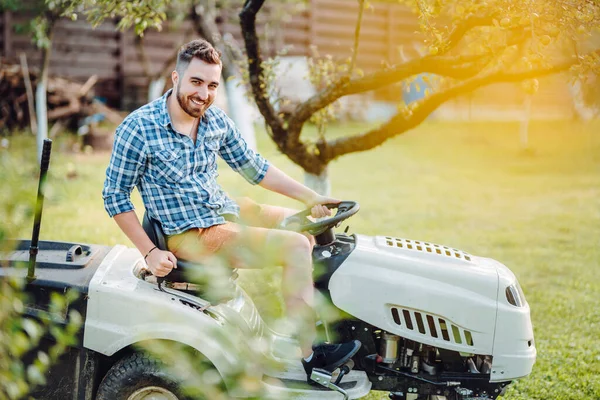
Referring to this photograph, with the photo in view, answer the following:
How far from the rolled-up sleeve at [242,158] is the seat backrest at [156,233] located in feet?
1.76

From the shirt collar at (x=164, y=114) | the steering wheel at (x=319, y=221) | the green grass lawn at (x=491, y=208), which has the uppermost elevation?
the shirt collar at (x=164, y=114)

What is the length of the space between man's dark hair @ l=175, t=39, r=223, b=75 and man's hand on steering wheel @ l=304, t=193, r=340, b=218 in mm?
717

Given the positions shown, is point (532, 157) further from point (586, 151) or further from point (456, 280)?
point (456, 280)

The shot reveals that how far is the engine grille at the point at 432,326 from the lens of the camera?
2.76m

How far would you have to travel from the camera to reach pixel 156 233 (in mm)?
2867

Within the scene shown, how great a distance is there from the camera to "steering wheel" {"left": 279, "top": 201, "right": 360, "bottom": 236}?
281cm

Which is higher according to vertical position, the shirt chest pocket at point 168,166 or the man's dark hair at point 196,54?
the man's dark hair at point 196,54

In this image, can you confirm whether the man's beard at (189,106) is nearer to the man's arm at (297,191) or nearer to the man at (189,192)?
the man at (189,192)

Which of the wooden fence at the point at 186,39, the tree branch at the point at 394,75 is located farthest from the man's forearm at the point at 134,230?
the wooden fence at the point at 186,39

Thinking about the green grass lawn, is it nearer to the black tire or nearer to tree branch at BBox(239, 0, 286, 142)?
tree branch at BBox(239, 0, 286, 142)

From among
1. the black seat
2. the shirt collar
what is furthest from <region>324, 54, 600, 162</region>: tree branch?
the black seat

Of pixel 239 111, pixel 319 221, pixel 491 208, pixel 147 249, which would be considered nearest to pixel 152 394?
pixel 147 249

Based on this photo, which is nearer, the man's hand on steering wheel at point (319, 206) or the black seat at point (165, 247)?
the black seat at point (165, 247)

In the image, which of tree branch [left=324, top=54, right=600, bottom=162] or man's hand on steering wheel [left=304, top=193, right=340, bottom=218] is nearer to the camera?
man's hand on steering wheel [left=304, top=193, right=340, bottom=218]
